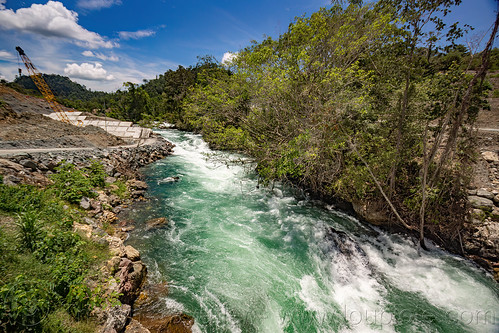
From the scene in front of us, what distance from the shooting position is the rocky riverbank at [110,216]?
3.48 metres

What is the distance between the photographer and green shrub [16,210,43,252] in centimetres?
350

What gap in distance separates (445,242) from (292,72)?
842 cm

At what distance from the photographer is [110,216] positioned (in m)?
6.60

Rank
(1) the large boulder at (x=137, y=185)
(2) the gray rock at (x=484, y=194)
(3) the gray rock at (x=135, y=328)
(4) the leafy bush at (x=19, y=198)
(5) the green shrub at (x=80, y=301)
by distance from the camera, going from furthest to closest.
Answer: (1) the large boulder at (x=137, y=185) → (2) the gray rock at (x=484, y=194) → (4) the leafy bush at (x=19, y=198) → (3) the gray rock at (x=135, y=328) → (5) the green shrub at (x=80, y=301)

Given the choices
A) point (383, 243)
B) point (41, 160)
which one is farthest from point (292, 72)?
point (41, 160)

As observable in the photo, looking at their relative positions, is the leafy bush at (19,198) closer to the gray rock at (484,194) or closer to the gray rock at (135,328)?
the gray rock at (135,328)

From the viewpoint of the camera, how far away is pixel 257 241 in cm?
666

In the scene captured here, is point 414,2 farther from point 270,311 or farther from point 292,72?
point 270,311

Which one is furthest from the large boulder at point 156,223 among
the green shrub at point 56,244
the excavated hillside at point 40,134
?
the excavated hillside at point 40,134

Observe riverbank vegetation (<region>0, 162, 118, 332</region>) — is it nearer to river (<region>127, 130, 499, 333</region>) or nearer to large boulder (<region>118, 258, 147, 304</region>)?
Answer: large boulder (<region>118, 258, 147, 304</region>)

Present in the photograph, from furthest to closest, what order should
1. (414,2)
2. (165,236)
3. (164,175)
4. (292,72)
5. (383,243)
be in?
(164,175), (292,72), (383,243), (165,236), (414,2)

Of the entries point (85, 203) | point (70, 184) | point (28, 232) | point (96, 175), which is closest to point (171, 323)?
point (28, 232)

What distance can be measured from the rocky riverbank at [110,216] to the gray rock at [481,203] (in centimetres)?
1013

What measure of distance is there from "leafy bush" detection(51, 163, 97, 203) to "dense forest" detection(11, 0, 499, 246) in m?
3.45
